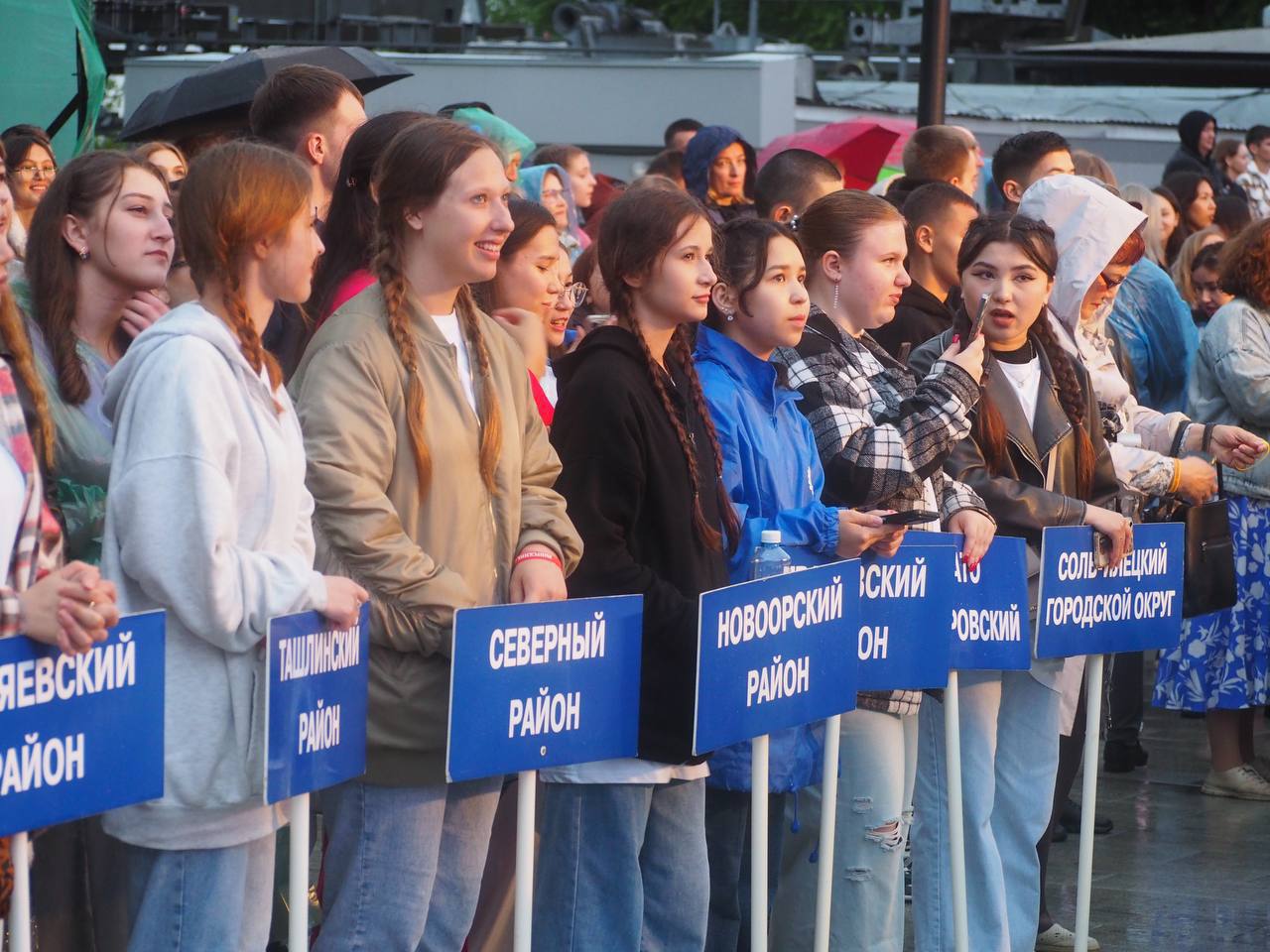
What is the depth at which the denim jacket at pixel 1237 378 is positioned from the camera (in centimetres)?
811

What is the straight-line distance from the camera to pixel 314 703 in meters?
3.60

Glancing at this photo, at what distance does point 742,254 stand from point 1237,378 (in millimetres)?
3912

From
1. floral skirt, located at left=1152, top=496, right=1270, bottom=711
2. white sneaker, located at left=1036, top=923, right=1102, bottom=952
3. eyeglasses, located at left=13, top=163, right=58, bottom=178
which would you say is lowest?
white sneaker, located at left=1036, top=923, right=1102, bottom=952

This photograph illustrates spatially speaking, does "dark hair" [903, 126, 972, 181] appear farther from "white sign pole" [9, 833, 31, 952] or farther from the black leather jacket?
"white sign pole" [9, 833, 31, 952]

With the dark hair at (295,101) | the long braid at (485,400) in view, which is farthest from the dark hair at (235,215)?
the dark hair at (295,101)

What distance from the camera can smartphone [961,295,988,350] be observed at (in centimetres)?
534

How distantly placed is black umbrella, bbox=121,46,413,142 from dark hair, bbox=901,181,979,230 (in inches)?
78.0

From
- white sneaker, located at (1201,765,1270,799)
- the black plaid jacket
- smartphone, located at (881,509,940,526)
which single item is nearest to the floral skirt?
white sneaker, located at (1201,765,1270,799)

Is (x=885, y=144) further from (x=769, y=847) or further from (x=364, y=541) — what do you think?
(x=364, y=541)

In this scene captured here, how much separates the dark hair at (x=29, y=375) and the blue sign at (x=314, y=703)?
653 mm

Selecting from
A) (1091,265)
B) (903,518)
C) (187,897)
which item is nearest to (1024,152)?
(1091,265)

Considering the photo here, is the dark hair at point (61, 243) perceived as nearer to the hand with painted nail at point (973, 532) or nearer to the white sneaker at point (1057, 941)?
the hand with painted nail at point (973, 532)

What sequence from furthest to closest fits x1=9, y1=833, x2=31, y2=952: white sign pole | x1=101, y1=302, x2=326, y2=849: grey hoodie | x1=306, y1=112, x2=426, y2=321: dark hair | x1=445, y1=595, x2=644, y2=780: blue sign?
x1=306, y1=112, x2=426, y2=321: dark hair, x1=445, y1=595, x2=644, y2=780: blue sign, x1=101, y1=302, x2=326, y2=849: grey hoodie, x1=9, y1=833, x2=31, y2=952: white sign pole

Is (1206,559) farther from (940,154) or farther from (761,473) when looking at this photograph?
(940,154)
